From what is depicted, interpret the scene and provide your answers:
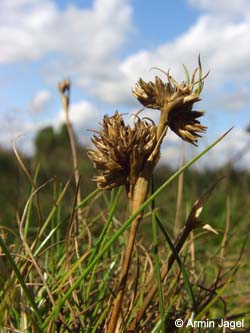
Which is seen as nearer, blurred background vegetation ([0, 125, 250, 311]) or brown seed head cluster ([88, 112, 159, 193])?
brown seed head cluster ([88, 112, 159, 193])

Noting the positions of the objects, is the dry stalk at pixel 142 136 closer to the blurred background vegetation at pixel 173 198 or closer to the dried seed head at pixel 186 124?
the dried seed head at pixel 186 124

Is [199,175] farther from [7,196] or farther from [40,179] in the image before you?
[7,196]

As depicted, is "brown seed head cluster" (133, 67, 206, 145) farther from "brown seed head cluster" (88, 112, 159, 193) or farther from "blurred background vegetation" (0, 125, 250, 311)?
"blurred background vegetation" (0, 125, 250, 311)

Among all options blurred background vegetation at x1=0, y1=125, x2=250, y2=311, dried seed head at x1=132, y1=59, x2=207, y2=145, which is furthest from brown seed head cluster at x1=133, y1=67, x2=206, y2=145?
blurred background vegetation at x1=0, y1=125, x2=250, y2=311

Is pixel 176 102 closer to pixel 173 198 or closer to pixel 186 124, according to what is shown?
pixel 186 124

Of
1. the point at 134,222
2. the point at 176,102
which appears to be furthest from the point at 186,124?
the point at 134,222

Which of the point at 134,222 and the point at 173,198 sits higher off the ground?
the point at 134,222

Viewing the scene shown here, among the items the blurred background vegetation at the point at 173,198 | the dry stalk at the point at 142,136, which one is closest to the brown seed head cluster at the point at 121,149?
the dry stalk at the point at 142,136

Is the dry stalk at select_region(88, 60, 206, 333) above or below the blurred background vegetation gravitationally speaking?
above
